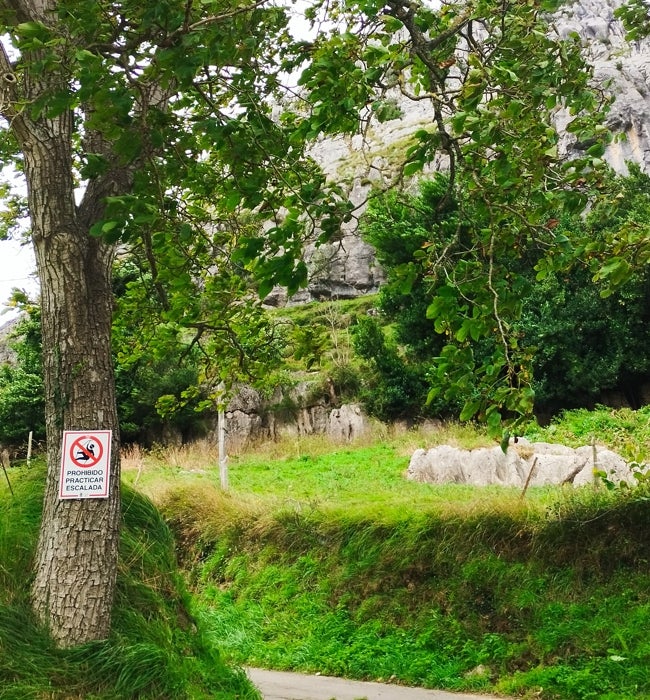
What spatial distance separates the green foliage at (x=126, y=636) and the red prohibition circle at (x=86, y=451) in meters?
0.92

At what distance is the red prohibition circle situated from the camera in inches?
158

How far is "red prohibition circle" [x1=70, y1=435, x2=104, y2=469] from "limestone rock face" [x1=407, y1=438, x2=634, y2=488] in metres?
9.96

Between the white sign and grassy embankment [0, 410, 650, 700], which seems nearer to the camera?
the white sign

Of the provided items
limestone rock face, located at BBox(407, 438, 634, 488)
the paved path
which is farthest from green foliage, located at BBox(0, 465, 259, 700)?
limestone rock face, located at BBox(407, 438, 634, 488)

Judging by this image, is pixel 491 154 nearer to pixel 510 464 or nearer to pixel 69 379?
pixel 69 379

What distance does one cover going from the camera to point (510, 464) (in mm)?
13414

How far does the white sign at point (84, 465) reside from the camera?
13.0ft

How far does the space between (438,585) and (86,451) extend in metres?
5.98

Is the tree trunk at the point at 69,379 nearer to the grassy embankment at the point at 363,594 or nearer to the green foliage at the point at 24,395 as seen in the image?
the grassy embankment at the point at 363,594

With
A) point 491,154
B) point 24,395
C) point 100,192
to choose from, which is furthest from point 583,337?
point 24,395

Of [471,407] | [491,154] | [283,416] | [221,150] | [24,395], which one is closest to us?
[471,407]

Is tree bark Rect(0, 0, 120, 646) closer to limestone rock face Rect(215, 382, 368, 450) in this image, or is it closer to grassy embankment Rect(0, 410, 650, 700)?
grassy embankment Rect(0, 410, 650, 700)

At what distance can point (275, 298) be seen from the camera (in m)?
43.6

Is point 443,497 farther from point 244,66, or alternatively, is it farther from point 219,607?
point 244,66
